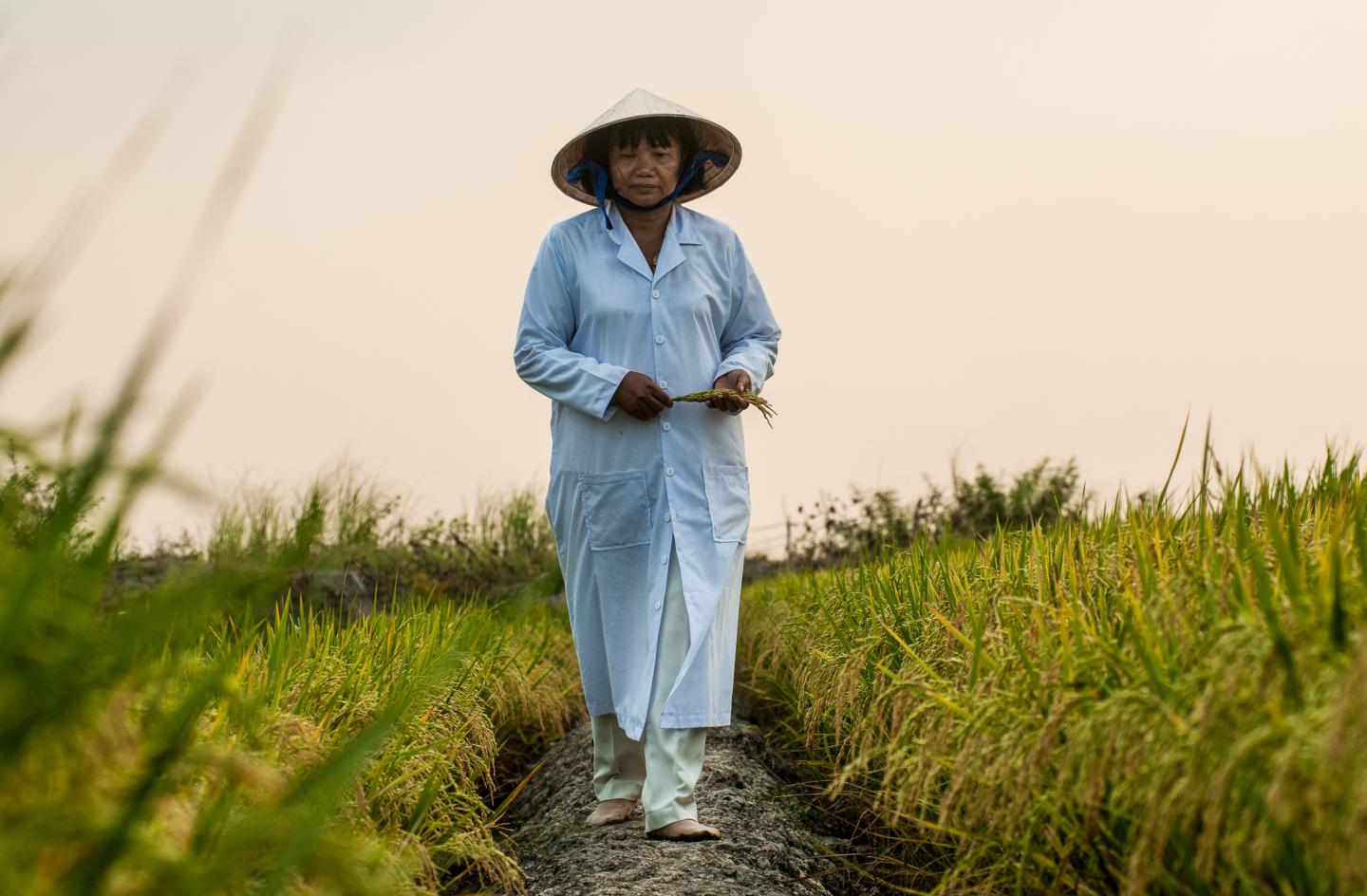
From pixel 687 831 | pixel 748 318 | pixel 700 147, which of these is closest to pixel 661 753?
pixel 687 831

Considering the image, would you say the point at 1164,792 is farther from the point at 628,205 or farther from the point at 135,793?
the point at 628,205

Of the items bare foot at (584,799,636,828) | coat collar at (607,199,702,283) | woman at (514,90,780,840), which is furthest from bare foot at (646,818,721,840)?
coat collar at (607,199,702,283)

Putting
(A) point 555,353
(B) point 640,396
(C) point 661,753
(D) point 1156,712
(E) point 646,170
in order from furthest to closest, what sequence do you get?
(E) point 646,170, (A) point 555,353, (B) point 640,396, (C) point 661,753, (D) point 1156,712

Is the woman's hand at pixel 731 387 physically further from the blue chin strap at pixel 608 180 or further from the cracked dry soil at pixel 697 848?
the cracked dry soil at pixel 697 848

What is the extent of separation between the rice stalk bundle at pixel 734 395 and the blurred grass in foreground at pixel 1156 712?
0.80 meters

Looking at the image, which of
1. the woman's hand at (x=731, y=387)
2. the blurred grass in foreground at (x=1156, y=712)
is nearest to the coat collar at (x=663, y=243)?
the woman's hand at (x=731, y=387)

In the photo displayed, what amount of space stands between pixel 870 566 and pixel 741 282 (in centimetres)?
129

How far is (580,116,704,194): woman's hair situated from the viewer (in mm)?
4469

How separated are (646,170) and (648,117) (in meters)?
0.17

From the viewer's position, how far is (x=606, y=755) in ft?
14.1

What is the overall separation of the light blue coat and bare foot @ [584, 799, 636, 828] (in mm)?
275

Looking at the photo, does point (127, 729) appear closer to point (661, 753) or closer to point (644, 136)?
point (661, 753)

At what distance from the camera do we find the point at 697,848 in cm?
368

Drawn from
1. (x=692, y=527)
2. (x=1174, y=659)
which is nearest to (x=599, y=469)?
(x=692, y=527)
